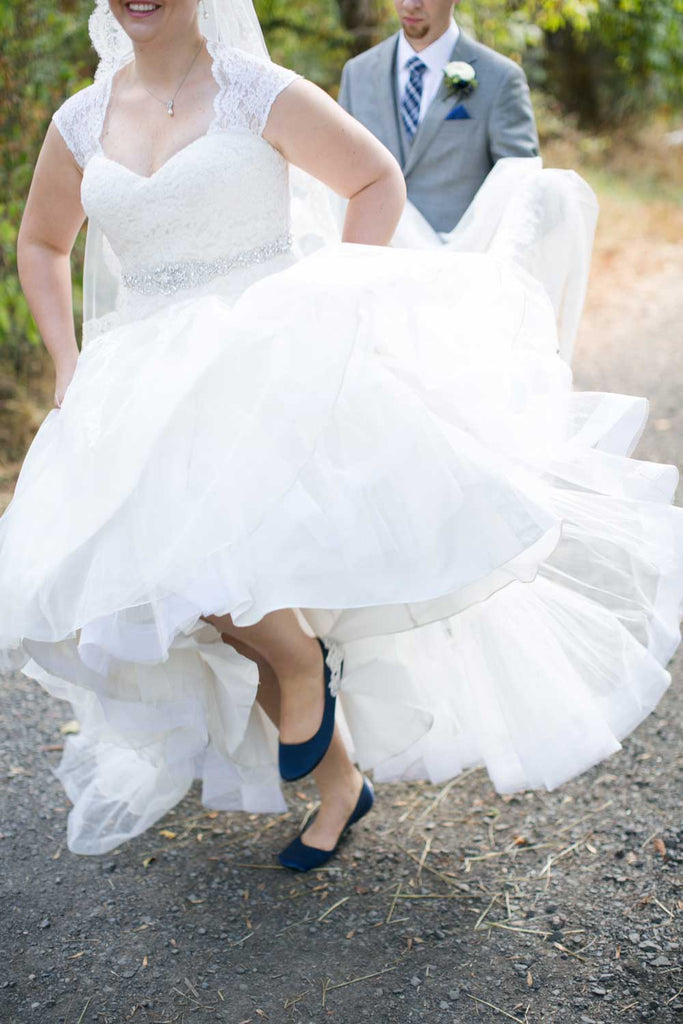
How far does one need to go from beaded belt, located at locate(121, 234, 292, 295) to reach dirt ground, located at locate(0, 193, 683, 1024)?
1.53m

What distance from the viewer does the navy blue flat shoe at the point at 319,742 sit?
2.39 meters

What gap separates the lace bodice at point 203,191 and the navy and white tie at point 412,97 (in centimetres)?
94

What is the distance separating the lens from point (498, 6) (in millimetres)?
7086

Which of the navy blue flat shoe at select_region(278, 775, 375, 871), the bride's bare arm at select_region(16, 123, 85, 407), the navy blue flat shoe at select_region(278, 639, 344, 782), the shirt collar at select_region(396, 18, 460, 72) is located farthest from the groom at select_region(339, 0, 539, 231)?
the navy blue flat shoe at select_region(278, 775, 375, 871)

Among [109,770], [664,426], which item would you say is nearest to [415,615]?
[109,770]

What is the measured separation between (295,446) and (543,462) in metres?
0.56

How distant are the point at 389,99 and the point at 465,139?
317 mm

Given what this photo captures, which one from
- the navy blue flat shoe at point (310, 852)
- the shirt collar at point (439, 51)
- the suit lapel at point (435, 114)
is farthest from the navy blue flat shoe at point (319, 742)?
the shirt collar at point (439, 51)

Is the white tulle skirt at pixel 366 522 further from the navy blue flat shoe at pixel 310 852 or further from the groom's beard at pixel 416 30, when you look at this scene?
the groom's beard at pixel 416 30

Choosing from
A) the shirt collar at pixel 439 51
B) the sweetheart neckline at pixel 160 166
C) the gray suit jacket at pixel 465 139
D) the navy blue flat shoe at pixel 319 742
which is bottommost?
the navy blue flat shoe at pixel 319 742

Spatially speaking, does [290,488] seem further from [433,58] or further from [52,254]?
[433,58]

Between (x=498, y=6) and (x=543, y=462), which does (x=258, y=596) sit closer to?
(x=543, y=462)

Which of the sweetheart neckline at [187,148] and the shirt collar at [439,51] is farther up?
the sweetheart neckline at [187,148]

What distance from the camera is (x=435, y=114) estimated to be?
3.28m
